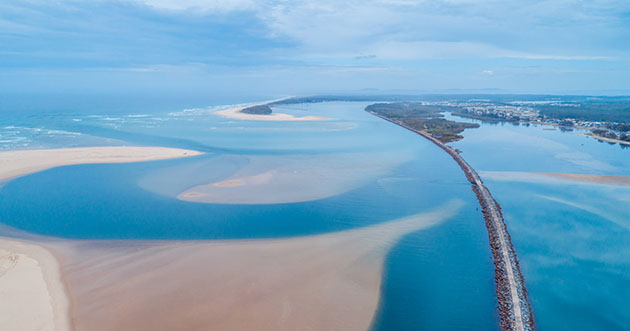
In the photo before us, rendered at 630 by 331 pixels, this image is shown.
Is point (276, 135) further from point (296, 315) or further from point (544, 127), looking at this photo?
point (544, 127)

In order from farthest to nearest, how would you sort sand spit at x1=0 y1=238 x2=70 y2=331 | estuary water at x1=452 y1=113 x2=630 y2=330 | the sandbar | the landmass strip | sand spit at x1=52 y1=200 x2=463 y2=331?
the sandbar → estuary water at x1=452 y1=113 x2=630 y2=330 → the landmass strip → sand spit at x1=52 y1=200 x2=463 y2=331 → sand spit at x1=0 y1=238 x2=70 y2=331

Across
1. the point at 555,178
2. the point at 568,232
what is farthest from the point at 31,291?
the point at 555,178

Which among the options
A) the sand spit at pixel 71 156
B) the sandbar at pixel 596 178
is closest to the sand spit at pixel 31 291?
the sand spit at pixel 71 156

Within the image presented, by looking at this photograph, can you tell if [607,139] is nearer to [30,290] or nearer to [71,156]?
[30,290]

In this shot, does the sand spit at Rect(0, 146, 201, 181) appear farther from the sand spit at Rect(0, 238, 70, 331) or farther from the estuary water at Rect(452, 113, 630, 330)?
the estuary water at Rect(452, 113, 630, 330)

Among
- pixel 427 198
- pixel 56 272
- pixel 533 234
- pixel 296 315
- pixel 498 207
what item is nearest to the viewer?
pixel 296 315

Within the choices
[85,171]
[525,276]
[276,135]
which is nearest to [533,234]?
[525,276]

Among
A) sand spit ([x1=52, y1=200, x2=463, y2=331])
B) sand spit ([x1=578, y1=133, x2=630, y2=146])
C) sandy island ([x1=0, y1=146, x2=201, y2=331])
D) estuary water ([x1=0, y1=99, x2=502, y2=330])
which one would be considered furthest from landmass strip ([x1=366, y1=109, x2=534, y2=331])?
sand spit ([x1=578, y1=133, x2=630, y2=146])

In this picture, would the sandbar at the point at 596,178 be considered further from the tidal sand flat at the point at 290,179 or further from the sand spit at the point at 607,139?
the sand spit at the point at 607,139
